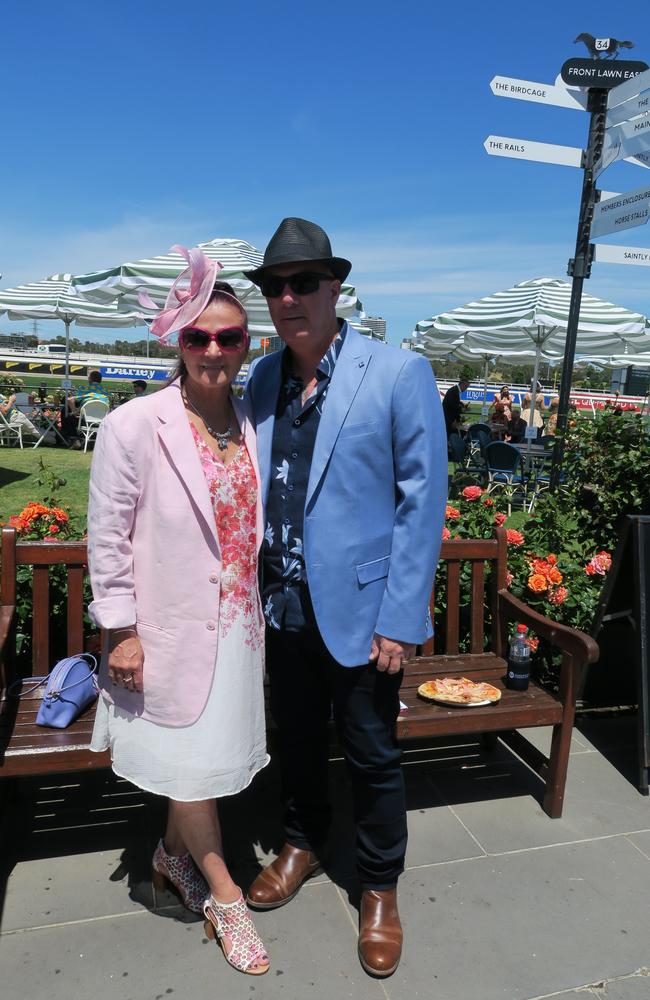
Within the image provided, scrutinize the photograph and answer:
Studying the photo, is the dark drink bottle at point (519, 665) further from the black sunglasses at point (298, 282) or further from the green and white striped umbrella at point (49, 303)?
the green and white striped umbrella at point (49, 303)

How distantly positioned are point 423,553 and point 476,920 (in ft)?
4.18

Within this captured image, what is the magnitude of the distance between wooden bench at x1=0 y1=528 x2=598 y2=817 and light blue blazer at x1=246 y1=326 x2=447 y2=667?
30.6 inches

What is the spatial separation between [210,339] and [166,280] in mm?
8037

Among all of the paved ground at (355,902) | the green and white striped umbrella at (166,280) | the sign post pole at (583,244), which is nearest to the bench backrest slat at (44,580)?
the paved ground at (355,902)

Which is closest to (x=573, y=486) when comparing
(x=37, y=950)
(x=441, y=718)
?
(x=441, y=718)

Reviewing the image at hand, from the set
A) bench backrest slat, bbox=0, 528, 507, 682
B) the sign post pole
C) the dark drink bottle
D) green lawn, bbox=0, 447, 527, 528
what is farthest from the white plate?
green lawn, bbox=0, 447, 527, 528

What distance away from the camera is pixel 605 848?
2727mm

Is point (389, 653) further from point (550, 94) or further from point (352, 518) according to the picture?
point (550, 94)

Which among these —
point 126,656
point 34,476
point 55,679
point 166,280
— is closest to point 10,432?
point 34,476

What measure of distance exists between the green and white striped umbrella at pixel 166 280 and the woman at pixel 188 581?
661 cm

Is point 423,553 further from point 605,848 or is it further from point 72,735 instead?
point 605,848

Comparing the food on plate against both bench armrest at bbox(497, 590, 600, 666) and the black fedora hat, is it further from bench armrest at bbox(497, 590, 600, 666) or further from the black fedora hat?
the black fedora hat

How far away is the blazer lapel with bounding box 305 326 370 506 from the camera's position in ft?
6.56

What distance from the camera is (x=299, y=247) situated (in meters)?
1.98
